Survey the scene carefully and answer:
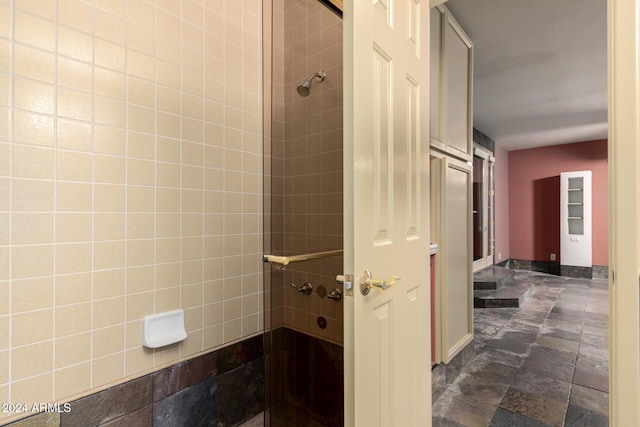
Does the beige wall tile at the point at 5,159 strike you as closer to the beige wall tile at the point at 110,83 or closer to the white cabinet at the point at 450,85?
the beige wall tile at the point at 110,83

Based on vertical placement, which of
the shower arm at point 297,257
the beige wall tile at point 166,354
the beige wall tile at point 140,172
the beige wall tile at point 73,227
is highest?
the beige wall tile at point 140,172

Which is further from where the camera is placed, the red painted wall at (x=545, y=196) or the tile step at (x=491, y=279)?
the red painted wall at (x=545, y=196)

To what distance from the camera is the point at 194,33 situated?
4.66ft

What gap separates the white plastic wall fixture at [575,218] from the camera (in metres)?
6.12

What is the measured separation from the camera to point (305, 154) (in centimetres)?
142

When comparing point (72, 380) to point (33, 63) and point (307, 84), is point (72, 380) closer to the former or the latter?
point (33, 63)

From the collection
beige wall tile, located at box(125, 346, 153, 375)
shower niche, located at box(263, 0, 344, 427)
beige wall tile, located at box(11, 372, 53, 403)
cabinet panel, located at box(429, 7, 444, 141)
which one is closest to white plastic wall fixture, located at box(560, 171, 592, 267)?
cabinet panel, located at box(429, 7, 444, 141)

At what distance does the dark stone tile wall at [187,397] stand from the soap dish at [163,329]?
0.43ft

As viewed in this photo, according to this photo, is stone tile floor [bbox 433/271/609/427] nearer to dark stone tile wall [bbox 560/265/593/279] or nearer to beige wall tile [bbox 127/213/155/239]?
beige wall tile [bbox 127/213/155/239]

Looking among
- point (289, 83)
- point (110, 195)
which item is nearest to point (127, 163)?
point (110, 195)

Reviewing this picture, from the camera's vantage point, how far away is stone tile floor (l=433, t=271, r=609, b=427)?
1.93 meters

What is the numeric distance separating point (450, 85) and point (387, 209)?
1.71 m

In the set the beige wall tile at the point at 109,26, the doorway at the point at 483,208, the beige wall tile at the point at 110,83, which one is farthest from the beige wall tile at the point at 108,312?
the doorway at the point at 483,208

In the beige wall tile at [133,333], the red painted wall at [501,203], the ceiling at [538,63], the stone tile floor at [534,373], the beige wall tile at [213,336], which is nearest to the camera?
the beige wall tile at [133,333]
